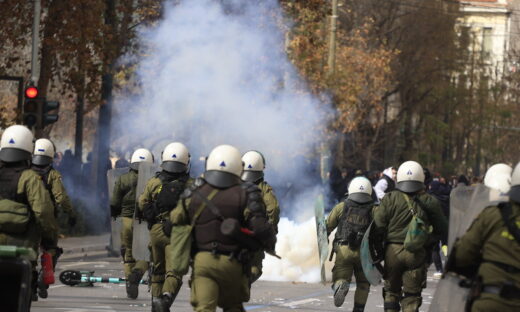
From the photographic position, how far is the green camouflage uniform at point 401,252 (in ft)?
39.1

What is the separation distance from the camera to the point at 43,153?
14.1m

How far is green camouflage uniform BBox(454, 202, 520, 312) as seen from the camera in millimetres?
7305

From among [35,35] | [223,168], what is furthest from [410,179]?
[35,35]

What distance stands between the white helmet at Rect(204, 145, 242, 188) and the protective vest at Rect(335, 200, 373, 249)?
4.59 m

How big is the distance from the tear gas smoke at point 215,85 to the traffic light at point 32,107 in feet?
27.7

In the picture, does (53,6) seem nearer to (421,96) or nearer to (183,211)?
(183,211)

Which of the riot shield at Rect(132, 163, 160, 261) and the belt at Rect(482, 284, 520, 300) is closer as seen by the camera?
the belt at Rect(482, 284, 520, 300)

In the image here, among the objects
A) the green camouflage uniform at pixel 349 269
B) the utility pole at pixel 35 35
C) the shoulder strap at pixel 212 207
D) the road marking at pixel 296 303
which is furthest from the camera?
the utility pole at pixel 35 35

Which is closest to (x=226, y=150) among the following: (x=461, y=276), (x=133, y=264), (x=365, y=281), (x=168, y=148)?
(x=461, y=276)

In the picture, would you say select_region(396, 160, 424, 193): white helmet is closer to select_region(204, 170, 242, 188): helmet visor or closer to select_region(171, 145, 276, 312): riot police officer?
select_region(171, 145, 276, 312): riot police officer

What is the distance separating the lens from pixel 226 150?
30.3ft

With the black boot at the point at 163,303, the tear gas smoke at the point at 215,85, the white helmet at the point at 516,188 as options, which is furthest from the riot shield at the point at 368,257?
the tear gas smoke at the point at 215,85

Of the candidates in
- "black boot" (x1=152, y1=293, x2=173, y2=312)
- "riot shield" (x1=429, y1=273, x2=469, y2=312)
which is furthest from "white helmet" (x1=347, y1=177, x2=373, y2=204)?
"riot shield" (x1=429, y1=273, x2=469, y2=312)

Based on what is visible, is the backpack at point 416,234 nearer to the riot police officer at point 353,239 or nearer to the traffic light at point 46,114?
the riot police officer at point 353,239
